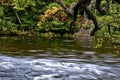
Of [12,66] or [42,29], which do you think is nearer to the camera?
[12,66]

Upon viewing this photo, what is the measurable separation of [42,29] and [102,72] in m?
22.3

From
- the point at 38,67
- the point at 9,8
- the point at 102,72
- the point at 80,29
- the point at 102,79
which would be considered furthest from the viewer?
the point at 9,8

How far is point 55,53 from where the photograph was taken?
55.0 ft

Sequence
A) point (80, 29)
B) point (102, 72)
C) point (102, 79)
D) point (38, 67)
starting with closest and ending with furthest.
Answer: point (102, 79)
point (102, 72)
point (38, 67)
point (80, 29)

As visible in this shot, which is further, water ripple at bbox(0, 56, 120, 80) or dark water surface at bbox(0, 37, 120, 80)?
dark water surface at bbox(0, 37, 120, 80)

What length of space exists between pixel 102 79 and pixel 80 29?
21949 mm

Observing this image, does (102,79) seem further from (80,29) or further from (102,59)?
(80,29)

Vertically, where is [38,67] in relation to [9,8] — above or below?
below

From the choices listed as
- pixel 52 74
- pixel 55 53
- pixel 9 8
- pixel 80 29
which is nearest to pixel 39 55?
pixel 55 53

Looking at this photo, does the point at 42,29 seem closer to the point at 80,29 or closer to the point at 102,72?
the point at 80,29

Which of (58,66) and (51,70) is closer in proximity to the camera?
(51,70)

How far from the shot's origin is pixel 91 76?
1108 centimetres

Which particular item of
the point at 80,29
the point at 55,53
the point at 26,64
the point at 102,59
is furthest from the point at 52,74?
the point at 80,29

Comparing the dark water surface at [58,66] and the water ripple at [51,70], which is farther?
the dark water surface at [58,66]
